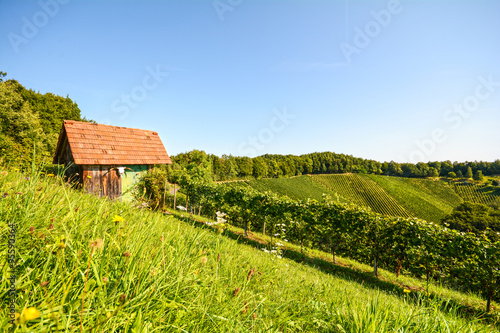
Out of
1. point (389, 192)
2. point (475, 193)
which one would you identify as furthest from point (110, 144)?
point (475, 193)

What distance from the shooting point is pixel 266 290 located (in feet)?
6.55

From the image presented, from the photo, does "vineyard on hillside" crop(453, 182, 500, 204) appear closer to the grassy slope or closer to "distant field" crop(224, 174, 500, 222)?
"distant field" crop(224, 174, 500, 222)

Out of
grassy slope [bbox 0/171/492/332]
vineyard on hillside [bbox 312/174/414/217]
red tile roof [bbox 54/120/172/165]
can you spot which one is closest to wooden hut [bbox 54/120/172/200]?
red tile roof [bbox 54/120/172/165]

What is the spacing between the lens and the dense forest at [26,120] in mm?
17156

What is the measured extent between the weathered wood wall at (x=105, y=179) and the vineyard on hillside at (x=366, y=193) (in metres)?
56.5

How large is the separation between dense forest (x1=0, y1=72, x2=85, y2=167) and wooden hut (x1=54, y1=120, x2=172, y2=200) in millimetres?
2180

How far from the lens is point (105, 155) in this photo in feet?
36.3

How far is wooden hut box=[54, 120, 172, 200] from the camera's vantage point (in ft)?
33.7

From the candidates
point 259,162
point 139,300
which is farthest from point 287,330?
point 259,162

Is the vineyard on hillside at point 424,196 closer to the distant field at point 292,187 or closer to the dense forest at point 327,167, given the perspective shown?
the distant field at point 292,187

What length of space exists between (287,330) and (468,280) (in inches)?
406

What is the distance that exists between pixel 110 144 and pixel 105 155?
1033mm

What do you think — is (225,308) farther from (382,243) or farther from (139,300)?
(382,243)

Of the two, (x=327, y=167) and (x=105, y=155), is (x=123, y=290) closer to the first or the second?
(x=105, y=155)
